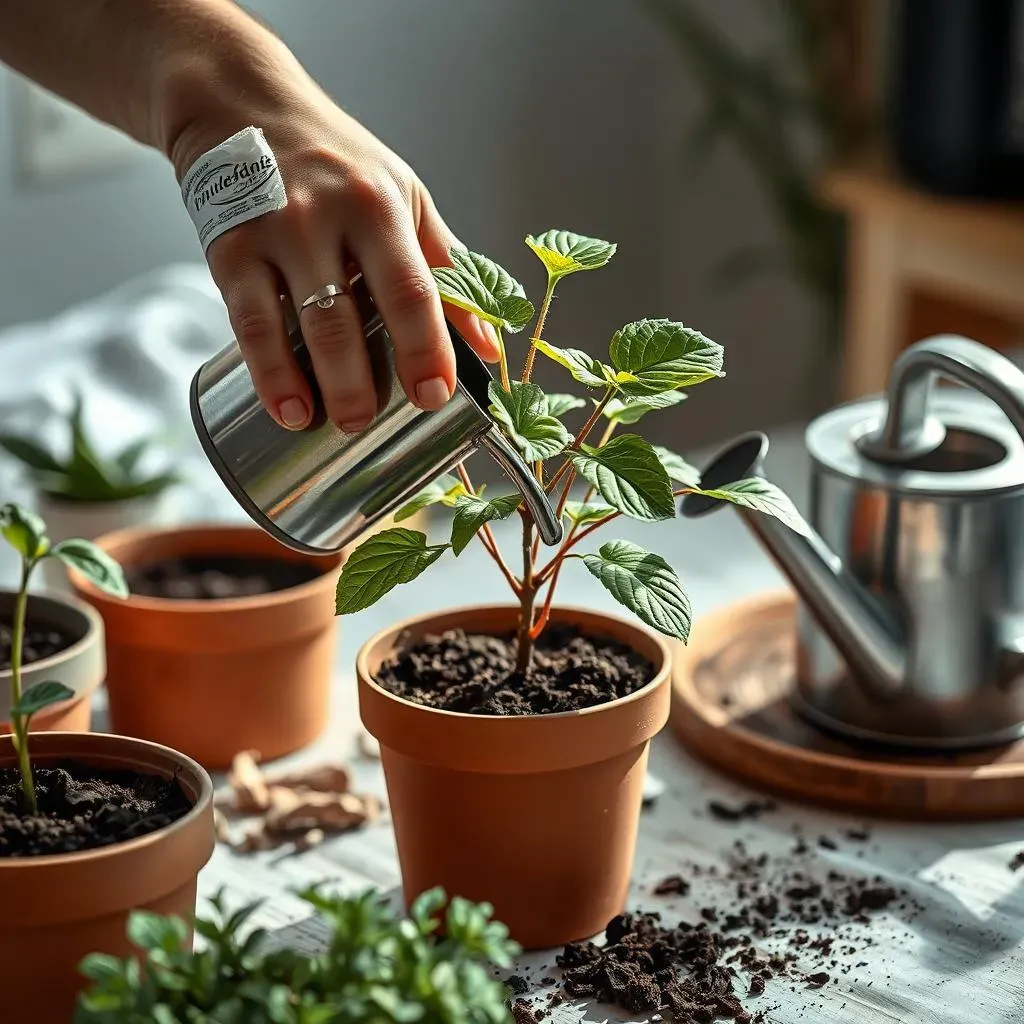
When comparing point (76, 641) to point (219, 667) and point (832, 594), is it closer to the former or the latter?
point (219, 667)

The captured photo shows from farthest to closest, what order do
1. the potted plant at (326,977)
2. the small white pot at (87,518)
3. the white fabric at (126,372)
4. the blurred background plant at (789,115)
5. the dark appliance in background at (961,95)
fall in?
the blurred background plant at (789,115)
the dark appliance in background at (961,95)
the white fabric at (126,372)
the small white pot at (87,518)
the potted plant at (326,977)

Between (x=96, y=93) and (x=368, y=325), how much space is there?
39cm

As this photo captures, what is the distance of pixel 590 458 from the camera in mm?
791

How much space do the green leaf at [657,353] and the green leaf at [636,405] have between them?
0.5 inches

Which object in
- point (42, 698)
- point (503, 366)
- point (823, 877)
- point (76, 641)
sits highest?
point (503, 366)

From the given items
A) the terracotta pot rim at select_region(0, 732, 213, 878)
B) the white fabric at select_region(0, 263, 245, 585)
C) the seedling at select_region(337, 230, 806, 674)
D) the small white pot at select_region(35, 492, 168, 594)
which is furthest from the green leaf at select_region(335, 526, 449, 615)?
the white fabric at select_region(0, 263, 245, 585)

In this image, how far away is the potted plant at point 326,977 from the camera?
1.92 ft

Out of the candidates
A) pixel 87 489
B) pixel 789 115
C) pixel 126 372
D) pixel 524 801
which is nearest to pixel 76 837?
pixel 524 801

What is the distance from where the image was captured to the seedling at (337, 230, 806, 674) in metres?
0.78

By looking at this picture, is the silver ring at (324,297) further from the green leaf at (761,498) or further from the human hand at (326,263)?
the green leaf at (761,498)

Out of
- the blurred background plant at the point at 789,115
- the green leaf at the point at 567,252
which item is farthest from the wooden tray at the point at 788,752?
the blurred background plant at the point at 789,115

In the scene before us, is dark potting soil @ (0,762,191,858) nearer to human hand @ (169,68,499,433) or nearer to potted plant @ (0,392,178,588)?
human hand @ (169,68,499,433)

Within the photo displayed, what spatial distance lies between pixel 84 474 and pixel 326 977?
0.87 metres

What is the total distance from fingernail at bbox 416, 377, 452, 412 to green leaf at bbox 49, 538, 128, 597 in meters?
0.17
